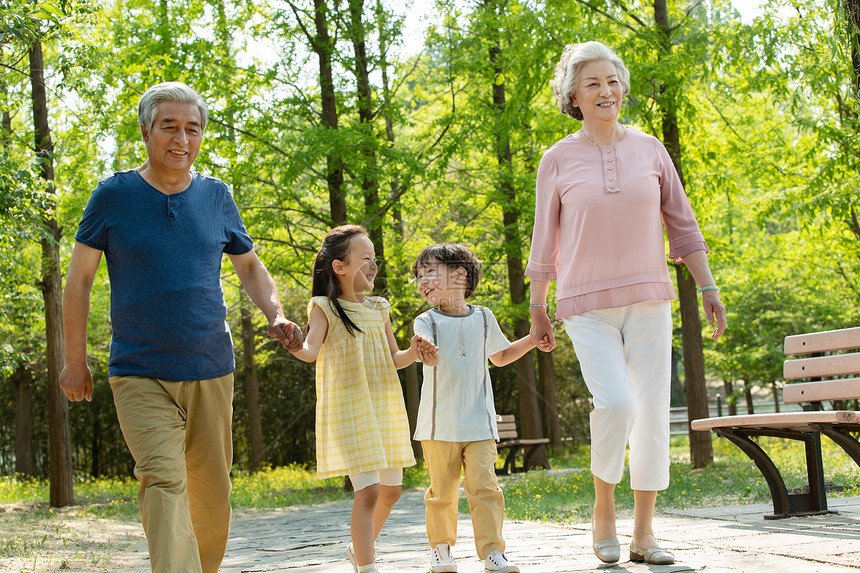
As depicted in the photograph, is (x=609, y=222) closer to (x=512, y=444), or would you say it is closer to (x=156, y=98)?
(x=156, y=98)

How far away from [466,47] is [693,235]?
911 cm

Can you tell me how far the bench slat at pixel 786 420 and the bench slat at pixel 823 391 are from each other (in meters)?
0.39

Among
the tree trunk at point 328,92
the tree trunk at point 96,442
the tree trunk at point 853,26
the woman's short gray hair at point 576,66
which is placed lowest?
the tree trunk at point 96,442

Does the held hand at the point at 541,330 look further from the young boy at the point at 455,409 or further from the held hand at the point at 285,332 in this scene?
the held hand at the point at 285,332

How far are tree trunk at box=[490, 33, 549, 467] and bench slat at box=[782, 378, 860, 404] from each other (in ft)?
19.8

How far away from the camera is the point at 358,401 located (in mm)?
4266

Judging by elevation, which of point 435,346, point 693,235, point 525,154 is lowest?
point 435,346

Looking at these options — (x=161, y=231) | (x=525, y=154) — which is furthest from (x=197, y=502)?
(x=525, y=154)

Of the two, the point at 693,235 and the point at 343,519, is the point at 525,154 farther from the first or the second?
the point at 693,235

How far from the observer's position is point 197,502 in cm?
346

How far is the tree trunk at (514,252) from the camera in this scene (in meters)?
12.5

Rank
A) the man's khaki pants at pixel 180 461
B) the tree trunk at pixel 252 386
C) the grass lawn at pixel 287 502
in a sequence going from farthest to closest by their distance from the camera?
the tree trunk at pixel 252 386 → the grass lawn at pixel 287 502 → the man's khaki pants at pixel 180 461

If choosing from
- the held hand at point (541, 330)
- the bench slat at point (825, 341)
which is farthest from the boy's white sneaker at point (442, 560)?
the bench slat at point (825, 341)

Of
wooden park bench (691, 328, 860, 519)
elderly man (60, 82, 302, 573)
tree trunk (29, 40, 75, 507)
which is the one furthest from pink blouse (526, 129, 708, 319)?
tree trunk (29, 40, 75, 507)
